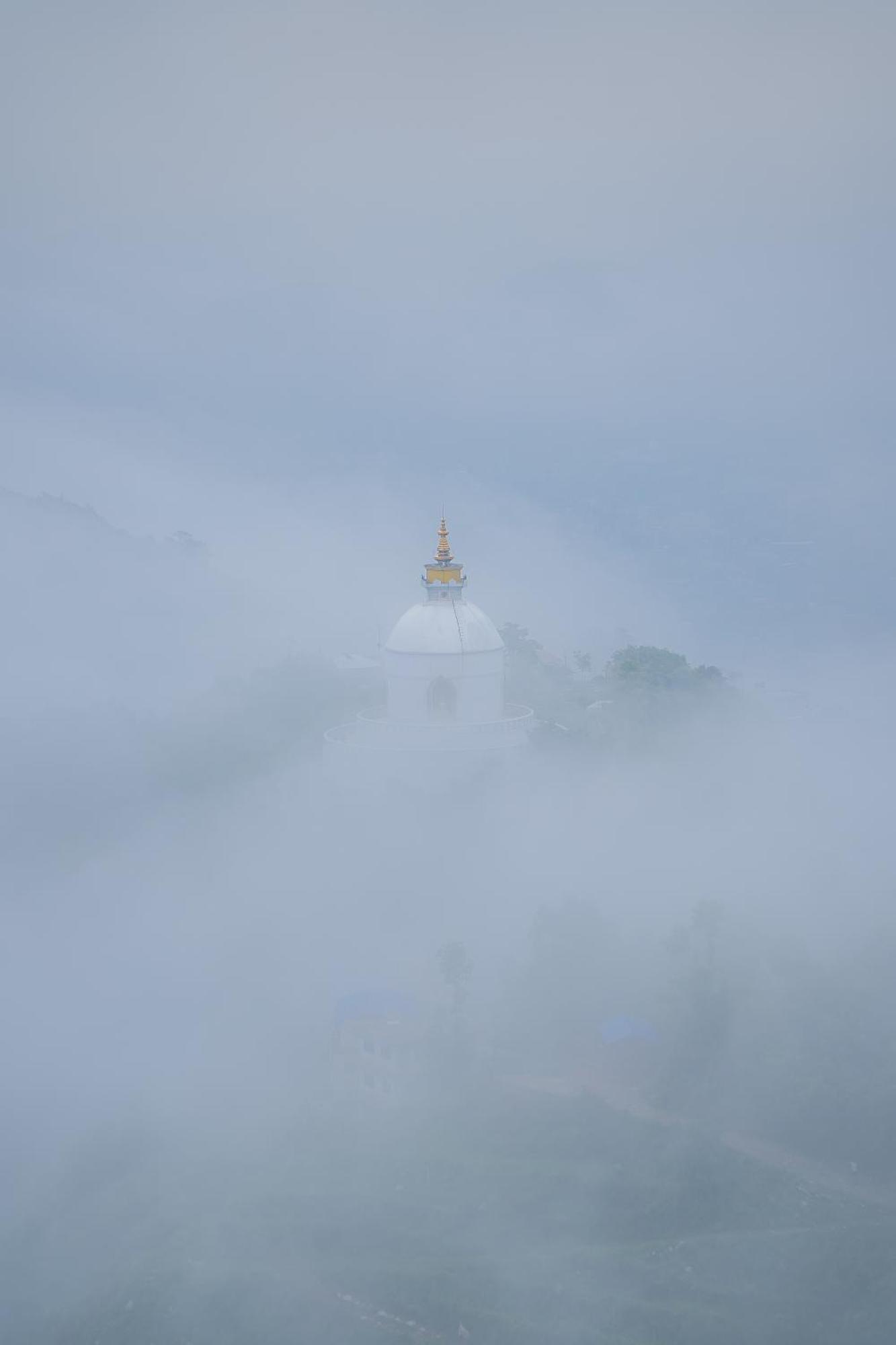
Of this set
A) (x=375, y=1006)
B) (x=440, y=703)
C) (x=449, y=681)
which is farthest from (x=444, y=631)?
(x=375, y=1006)

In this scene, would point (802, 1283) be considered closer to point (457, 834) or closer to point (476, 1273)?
point (476, 1273)

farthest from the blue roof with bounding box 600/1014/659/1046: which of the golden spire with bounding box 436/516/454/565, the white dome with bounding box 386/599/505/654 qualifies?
the golden spire with bounding box 436/516/454/565

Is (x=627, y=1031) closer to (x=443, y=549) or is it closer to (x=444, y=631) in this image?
(x=444, y=631)

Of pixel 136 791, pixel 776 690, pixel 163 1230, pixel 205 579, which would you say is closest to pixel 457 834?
pixel 136 791

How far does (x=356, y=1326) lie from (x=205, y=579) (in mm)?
31714

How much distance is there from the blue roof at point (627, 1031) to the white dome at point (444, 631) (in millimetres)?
7611

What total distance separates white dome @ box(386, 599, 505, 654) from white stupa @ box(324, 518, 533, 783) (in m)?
0.02

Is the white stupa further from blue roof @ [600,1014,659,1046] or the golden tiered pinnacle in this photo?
blue roof @ [600,1014,659,1046]

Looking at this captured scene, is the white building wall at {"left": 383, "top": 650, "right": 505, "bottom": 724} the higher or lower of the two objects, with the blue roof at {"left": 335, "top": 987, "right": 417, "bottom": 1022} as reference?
higher

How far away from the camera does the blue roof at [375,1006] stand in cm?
1752

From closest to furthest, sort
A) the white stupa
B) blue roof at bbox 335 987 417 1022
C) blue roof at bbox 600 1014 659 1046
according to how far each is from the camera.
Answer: blue roof at bbox 600 1014 659 1046
blue roof at bbox 335 987 417 1022
the white stupa

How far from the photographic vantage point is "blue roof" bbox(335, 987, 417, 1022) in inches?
690

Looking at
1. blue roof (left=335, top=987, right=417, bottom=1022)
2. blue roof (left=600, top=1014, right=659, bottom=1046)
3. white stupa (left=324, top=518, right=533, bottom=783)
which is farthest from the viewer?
white stupa (left=324, top=518, right=533, bottom=783)

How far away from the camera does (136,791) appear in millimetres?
23906
